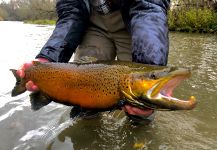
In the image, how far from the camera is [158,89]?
243 cm

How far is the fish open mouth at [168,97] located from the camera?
7.70 ft

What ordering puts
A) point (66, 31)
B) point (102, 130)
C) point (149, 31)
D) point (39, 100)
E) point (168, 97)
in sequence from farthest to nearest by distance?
point (66, 31)
point (102, 130)
point (39, 100)
point (149, 31)
point (168, 97)

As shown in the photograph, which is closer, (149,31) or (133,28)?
(149,31)

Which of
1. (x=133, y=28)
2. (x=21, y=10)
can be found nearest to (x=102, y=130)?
(x=133, y=28)

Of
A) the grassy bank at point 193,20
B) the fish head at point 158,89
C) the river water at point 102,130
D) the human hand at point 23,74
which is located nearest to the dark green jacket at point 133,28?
the human hand at point 23,74

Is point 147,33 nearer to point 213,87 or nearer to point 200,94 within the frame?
point 200,94

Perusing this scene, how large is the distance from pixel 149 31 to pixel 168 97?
35.7 inches

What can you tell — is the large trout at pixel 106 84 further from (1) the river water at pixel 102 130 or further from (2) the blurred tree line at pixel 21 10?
(2) the blurred tree line at pixel 21 10

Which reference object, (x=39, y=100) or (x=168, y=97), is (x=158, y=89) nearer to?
(x=168, y=97)

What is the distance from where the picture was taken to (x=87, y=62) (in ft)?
10.1

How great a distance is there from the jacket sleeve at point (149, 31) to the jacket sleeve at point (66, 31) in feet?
2.34

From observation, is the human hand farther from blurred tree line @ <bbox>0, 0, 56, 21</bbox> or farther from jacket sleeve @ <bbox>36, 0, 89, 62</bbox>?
blurred tree line @ <bbox>0, 0, 56, 21</bbox>

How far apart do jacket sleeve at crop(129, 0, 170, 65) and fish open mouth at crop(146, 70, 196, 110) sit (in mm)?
640

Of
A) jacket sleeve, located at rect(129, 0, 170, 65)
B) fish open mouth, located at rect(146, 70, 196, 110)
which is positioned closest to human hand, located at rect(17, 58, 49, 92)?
jacket sleeve, located at rect(129, 0, 170, 65)
